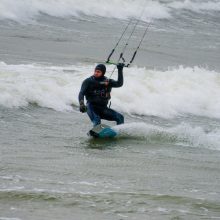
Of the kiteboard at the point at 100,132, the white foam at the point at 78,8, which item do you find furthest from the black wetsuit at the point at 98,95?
the white foam at the point at 78,8

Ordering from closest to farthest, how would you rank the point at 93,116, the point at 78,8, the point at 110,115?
the point at 93,116 → the point at 110,115 → the point at 78,8

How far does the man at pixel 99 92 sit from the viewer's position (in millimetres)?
12289

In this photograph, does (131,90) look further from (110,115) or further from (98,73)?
(98,73)

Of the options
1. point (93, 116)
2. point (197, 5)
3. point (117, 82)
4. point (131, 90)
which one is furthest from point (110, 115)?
point (197, 5)

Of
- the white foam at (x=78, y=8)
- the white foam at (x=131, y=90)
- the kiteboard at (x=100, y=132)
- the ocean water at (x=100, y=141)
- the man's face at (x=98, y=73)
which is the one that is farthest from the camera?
the white foam at (x=78, y=8)

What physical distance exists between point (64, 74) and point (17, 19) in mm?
13069

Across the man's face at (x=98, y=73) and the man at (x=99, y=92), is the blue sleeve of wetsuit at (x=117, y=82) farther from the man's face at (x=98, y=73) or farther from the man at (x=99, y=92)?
the man's face at (x=98, y=73)

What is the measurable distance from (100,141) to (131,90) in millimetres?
5299

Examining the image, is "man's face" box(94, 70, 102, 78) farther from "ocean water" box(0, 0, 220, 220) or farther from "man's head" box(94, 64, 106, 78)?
"ocean water" box(0, 0, 220, 220)

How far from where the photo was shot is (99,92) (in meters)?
12.4

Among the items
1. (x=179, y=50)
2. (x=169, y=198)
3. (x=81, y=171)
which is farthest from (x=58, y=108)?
(x=179, y=50)

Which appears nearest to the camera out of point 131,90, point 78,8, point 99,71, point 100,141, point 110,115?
point 100,141

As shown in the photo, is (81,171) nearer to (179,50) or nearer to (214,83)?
(214,83)

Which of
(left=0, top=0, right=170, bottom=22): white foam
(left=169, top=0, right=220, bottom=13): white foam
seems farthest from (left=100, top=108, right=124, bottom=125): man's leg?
(left=169, top=0, right=220, bottom=13): white foam
